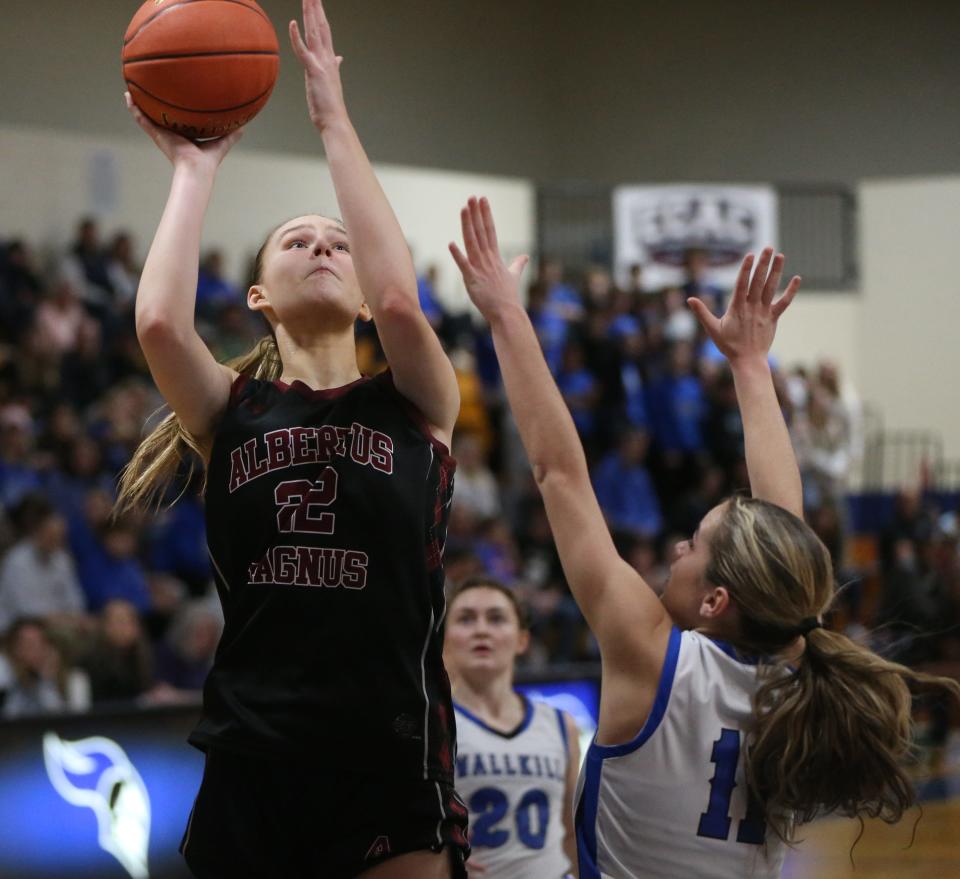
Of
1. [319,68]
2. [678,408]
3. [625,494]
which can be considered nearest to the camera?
[319,68]

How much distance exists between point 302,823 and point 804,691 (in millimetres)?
832

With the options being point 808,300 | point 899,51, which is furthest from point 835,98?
point 808,300

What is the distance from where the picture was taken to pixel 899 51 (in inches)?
705

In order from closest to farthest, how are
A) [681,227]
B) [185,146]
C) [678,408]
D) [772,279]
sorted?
[185,146], [772,279], [678,408], [681,227]

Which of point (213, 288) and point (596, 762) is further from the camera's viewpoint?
point (213, 288)

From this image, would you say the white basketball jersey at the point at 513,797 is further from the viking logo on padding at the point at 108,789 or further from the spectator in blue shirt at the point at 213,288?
the spectator in blue shirt at the point at 213,288

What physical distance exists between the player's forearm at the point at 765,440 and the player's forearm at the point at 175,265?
3.72 ft

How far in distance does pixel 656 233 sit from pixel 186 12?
1346 cm

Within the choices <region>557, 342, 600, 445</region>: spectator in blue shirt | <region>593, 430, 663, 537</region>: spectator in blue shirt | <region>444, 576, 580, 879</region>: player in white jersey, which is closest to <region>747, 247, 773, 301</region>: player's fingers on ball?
<region>444, 576, 580, 879</region>: player in white jersey

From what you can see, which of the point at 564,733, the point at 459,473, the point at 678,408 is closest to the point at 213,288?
the point at 459,473

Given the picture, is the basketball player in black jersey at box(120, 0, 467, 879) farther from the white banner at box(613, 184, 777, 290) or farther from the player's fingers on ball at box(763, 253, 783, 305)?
the white banner at box(613, 184, 777, 290)

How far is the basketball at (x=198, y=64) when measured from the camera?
2625 millimetres

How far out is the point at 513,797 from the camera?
448 cm

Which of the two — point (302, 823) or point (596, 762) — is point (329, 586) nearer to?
point (302, 823)
